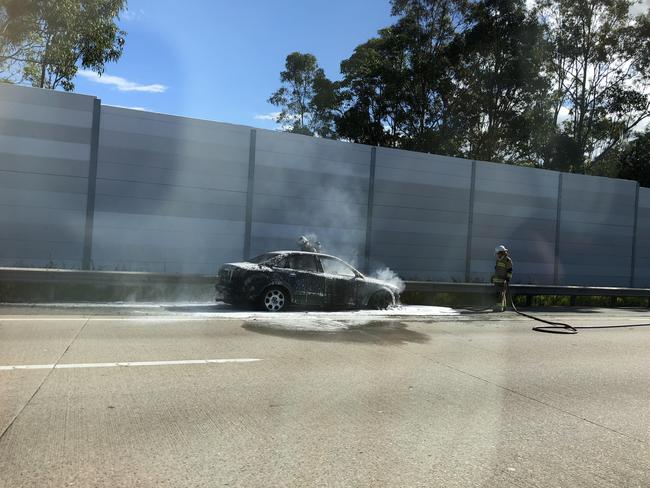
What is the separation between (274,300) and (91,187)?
5683 mm

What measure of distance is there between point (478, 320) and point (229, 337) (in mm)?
6457

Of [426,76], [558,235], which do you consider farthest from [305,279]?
[426,76]

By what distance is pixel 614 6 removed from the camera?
28453 mm

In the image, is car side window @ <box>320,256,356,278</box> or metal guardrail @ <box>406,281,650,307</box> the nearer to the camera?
car side window @ <box>320,256,356,278</box>

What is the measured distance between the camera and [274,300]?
1130 cm

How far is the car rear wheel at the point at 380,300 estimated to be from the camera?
12.5 meters

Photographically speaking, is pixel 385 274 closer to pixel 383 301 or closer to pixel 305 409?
pixel 383 301

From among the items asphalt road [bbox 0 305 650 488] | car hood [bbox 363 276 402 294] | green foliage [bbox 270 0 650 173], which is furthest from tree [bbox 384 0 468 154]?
asphalt road [bbox 0 305 650 488]

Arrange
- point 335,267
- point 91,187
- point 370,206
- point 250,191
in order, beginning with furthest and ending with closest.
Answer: point 370,206, point 250,191, point 91,187, point 335,267

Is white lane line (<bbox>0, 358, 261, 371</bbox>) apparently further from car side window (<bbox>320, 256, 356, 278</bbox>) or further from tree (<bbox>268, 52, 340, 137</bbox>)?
tree (<bbox>268, 52, 340, 137</bbox>)

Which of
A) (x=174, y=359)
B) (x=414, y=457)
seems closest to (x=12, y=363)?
(x=174, y=359)

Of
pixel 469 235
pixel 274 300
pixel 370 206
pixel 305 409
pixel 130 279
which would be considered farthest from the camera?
pixel 469 235

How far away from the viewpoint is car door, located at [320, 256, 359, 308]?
11.9 metres

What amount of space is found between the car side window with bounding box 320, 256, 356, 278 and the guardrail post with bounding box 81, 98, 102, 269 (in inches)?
229
